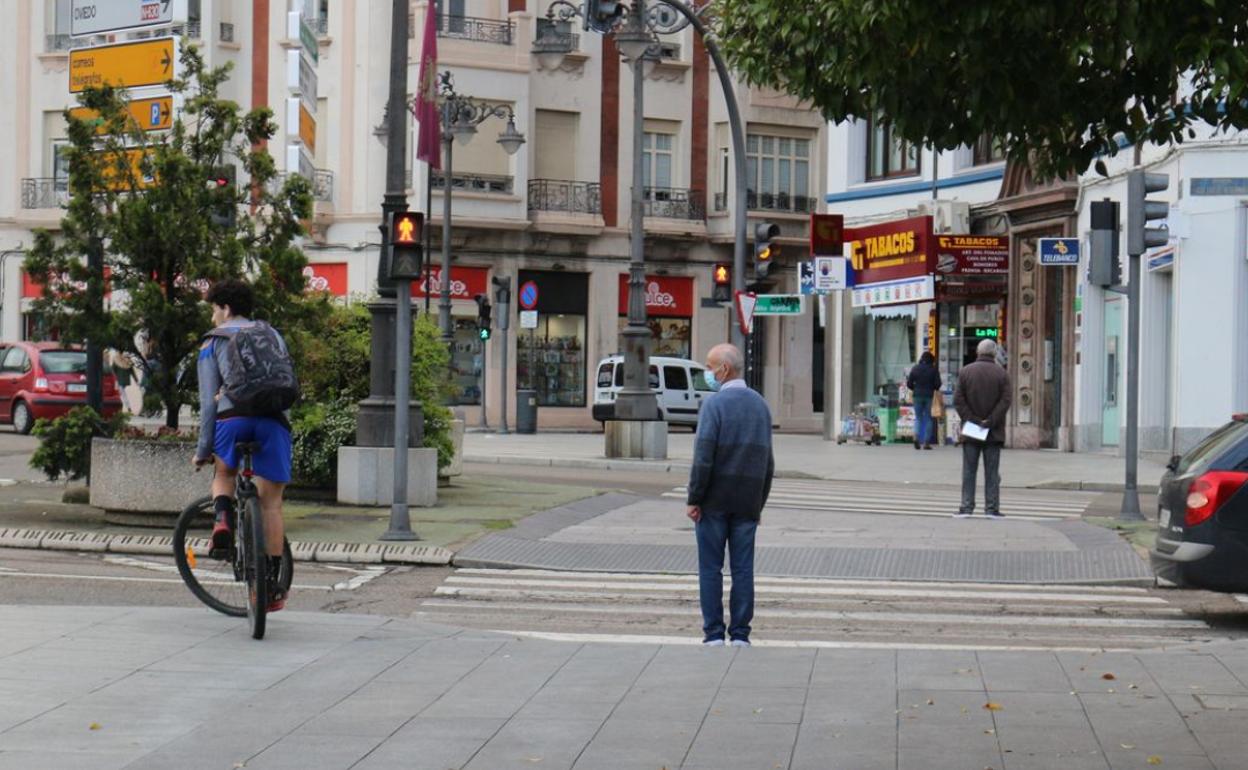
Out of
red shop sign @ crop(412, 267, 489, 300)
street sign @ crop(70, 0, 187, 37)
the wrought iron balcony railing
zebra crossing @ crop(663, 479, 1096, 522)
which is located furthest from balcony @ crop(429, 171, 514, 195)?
street sign @ crop(70, 0, 187, 37)

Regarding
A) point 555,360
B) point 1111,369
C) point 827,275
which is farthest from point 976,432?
point 555,360

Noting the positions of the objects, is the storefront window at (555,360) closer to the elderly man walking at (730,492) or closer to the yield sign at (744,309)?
the yield sign at (744,309)

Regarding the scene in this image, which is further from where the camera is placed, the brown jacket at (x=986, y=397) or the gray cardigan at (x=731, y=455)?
the brown jacket at (x=986, y=397)

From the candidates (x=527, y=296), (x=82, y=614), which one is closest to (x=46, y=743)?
(x=82, y=614)

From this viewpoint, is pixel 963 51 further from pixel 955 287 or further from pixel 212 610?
pixel 955 287

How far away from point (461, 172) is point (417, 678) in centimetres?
4044

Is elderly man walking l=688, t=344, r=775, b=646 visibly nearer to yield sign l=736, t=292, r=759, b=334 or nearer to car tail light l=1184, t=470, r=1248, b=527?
car tail light l=1184, t=470, r=1248, b=527

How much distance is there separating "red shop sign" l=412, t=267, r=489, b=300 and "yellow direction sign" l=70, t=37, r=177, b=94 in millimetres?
31879

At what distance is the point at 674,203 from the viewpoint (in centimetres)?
5097

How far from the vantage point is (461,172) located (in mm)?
48125

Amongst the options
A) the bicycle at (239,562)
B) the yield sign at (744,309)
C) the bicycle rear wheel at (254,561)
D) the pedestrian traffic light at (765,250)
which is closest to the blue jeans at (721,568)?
the bicycle at (239,562)

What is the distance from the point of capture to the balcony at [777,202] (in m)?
51.6

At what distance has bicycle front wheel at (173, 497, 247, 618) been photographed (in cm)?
1015

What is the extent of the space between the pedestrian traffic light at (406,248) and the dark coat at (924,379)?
20.6m
